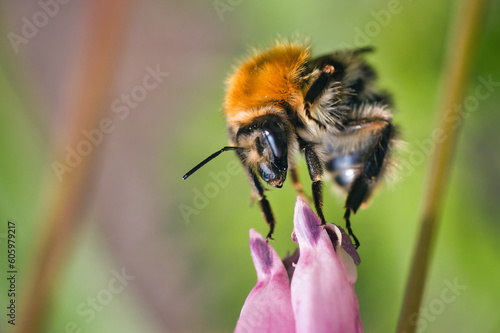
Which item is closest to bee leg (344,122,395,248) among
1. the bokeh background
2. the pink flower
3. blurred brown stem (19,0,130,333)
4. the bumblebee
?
the bumblebee

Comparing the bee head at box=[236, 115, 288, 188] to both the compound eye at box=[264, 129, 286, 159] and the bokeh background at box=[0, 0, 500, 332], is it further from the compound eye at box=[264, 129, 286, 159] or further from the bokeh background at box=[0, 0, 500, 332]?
the bokeh background at box=[0, 0, 500, 332]

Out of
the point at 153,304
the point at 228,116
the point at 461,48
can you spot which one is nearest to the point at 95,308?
the point at 153,304

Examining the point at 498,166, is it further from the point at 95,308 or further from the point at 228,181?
the point at 95,308

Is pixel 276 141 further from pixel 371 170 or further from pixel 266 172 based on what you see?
pixel 371 170

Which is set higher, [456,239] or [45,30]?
[45,30]

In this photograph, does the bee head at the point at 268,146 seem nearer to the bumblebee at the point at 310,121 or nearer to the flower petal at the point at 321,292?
the bumblebee at the point at 310,121

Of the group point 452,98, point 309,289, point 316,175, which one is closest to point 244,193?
point 452,98
